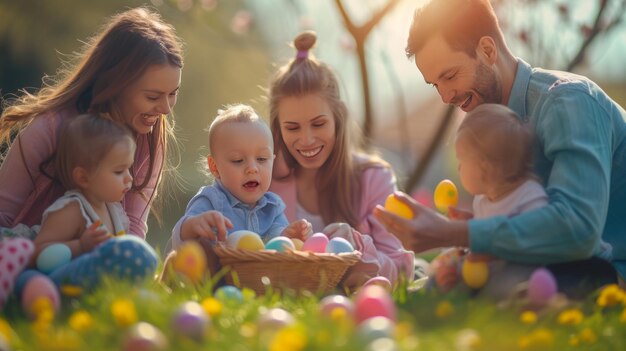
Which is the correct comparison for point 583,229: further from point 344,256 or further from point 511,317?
point 344,256

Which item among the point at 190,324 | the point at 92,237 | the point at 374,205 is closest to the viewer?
the point at 190,324

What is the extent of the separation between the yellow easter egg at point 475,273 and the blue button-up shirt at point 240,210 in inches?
49.8

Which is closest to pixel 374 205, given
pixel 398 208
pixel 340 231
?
pixel 340 231

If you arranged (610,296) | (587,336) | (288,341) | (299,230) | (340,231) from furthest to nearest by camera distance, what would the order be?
1. (340,231)
2. (299,230)
3. (610,296)
4. (587,336)
5. (288,341)

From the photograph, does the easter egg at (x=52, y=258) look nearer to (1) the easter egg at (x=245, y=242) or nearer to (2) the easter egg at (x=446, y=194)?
(1) the easter egg at (x=245, y=242)

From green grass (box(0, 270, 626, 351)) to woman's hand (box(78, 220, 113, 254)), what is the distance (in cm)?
39

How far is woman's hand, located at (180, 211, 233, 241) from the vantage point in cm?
358

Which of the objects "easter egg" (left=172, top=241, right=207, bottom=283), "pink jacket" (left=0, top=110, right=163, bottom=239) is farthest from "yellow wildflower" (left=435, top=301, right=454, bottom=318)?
"pink jacket" (left=0, top=110, right=163, bottom=239)

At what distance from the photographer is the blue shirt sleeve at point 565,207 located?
295 cm

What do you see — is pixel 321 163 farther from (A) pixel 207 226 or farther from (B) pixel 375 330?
(B) pixel 375 330

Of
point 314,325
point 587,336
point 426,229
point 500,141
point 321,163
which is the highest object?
point 500,141

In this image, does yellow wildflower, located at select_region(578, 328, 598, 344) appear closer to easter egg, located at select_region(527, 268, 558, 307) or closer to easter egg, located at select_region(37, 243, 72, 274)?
easter egg, located at select_region(527, 268, 558, 307)

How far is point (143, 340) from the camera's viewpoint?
2023 mm

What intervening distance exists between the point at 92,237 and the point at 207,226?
55cm
